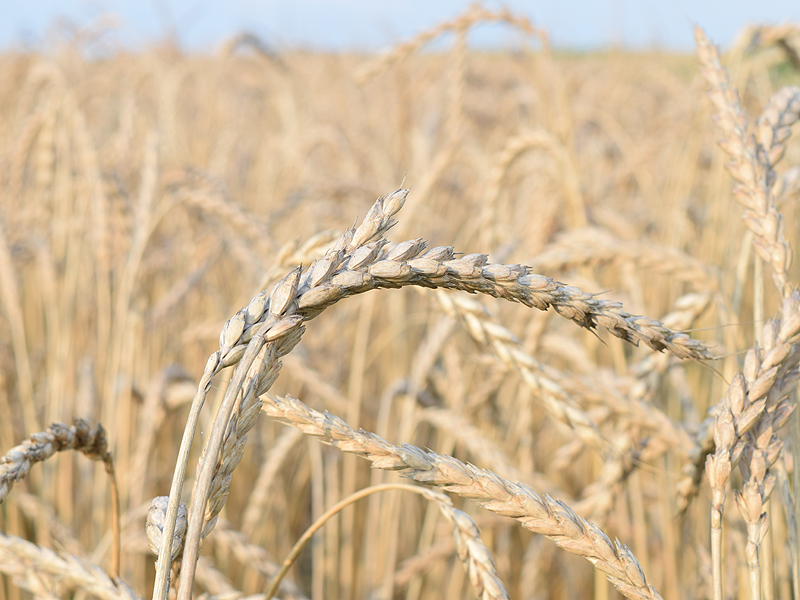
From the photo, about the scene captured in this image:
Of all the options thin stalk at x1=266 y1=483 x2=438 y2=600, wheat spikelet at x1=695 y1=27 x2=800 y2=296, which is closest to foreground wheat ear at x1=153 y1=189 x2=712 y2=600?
thin stalk at x1=266 y1=483 x2=438 y2=600

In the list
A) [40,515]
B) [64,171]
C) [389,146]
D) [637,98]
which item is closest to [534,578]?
[40,515]

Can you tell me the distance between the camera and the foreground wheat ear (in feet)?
1.10

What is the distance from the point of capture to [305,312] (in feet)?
1.16

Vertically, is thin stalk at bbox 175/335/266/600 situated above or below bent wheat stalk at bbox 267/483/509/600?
above

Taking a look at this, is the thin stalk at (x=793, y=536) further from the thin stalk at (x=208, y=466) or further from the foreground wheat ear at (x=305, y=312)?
the thin stalk at (x=208, y=466)

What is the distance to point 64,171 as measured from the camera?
173 cm

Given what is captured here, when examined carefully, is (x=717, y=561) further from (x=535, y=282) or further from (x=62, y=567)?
(x=62, y=567)

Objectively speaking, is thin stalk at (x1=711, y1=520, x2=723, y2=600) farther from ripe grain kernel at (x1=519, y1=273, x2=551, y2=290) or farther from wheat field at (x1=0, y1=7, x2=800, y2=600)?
ripe grain kernel at (x1=519, y1=273, x2=551, y2=290)

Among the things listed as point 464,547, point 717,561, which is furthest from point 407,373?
point 717,561

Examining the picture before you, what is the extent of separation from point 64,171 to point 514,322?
1.27 m

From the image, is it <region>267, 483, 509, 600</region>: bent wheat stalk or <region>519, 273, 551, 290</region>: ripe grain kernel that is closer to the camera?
<region>519, 273, 551, 290</region>: ripe grain kernel

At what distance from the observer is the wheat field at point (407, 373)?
1.28ft

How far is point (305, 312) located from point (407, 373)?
5.32ft

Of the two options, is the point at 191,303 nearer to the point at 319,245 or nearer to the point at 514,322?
the point at 514,322
